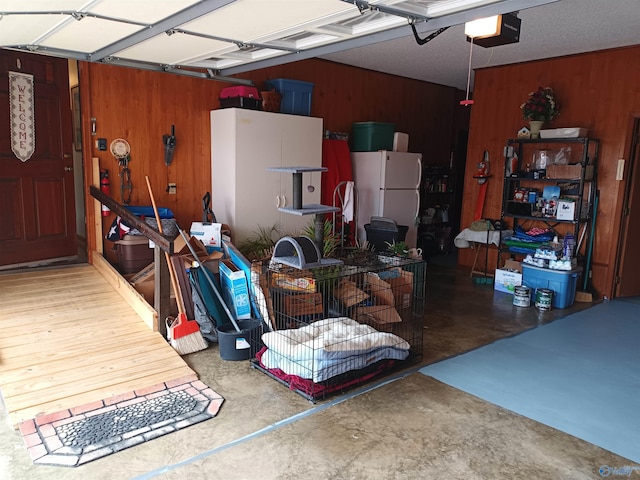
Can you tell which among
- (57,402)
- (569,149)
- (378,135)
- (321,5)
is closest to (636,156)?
(569,149)

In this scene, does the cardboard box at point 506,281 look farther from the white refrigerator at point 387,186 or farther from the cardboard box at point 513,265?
the white refrigerator at point 387,186

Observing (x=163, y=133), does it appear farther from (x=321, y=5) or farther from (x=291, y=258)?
(x=321, y=5)

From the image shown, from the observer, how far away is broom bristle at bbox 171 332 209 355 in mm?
3846

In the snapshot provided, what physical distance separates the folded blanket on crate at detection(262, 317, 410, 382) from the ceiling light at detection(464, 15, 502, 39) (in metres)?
2.39

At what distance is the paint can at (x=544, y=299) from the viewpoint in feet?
17.5

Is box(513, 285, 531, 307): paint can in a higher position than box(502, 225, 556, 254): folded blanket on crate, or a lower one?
lower

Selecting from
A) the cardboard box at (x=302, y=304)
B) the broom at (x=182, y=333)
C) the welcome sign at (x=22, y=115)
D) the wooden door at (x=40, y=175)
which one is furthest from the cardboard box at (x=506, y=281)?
the welcome sign at (x=22, y=115)

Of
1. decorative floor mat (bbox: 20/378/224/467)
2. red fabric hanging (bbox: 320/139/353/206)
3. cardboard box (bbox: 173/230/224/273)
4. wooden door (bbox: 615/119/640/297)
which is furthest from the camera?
red fabric hanging (bbox: 320/139/353/206)

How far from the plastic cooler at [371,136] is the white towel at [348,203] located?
2.31 feet

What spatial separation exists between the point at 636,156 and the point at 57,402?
6.41m

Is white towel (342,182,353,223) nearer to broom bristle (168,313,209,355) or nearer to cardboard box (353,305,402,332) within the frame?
cardboard box (353,305,402,332)

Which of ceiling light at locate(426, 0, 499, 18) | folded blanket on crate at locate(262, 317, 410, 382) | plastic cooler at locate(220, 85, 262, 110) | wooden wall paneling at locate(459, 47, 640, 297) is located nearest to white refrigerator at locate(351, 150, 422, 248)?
wooden wall paneling at locate(459, 47, 640, 297)

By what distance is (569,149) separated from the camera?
5914mm

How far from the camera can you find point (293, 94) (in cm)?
606
